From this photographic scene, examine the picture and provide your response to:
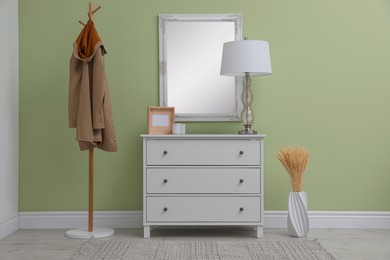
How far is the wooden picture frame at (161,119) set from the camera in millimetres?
4285

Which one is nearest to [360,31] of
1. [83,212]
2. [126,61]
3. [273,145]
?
[273,145]

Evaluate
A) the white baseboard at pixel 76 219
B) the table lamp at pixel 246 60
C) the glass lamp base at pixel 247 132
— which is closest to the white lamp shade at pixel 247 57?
the table lamp at pixel 246 60

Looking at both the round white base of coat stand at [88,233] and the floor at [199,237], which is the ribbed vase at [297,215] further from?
the round white base of coat stand at [88,233]

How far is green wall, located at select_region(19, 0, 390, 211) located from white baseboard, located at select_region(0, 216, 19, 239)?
0.16 meters

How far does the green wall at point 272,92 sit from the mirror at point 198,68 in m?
0.08

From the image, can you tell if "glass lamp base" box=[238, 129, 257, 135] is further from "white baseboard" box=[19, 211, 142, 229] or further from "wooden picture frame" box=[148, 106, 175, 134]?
"white baseboard" box=[19, 211, 142, 229]

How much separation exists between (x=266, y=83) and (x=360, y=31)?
2.75 ft

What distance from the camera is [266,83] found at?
4.53 m

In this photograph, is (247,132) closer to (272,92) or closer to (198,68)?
(272,92)

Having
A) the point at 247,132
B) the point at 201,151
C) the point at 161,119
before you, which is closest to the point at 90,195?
the point at 161,119

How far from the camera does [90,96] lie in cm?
411

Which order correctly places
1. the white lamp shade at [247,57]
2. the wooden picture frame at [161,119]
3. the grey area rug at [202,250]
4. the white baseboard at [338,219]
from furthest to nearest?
1. the white baseboard at [338,219]
2. the wooden picture frame at [161,119]
3. the white lamp shade at [247,57]
4. the grey area rug at [202,250]

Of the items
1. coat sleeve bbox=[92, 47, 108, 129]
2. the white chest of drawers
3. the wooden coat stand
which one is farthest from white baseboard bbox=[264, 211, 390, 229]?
coat sleeve bbox=[92, 47, 108, 129]

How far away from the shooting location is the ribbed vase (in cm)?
414
